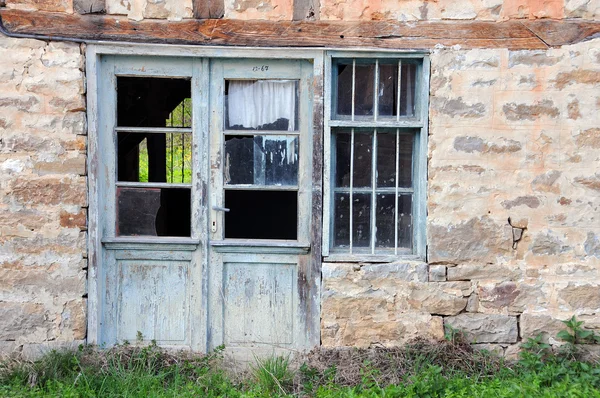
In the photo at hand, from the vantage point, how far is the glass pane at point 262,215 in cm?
462

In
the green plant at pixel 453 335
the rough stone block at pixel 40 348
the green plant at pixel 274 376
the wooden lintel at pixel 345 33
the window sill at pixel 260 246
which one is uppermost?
the wooden lintel at pixel 345 33

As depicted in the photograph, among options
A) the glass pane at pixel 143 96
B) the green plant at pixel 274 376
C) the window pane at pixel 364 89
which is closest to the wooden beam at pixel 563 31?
the window pane at pixel 364 89

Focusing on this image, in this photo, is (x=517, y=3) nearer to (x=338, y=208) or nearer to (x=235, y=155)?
(x=338, y=208)

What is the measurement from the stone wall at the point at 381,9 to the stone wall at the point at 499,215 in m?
0.26

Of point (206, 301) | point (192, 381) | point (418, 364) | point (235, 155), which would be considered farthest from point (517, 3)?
point (192, 381)

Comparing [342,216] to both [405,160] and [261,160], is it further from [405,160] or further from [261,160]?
[261,160]

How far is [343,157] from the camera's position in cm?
448

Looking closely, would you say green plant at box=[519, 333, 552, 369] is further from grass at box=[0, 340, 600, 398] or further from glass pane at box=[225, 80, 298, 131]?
glass pane at box=[225, 80, 298, 131]

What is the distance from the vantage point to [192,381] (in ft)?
13.8

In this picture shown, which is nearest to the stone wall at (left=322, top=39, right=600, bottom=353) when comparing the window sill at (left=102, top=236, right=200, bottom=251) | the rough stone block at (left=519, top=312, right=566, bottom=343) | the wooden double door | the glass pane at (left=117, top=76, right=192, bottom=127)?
the rough stone block at (left=519, top=312, right=566, bottom=343)

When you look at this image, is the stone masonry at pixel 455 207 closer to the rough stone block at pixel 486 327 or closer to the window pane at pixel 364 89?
the rough stone block at pixel 486 327

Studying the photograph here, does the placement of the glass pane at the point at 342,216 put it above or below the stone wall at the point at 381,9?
below

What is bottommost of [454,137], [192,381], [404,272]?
[192,381]

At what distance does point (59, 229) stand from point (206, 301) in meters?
1.15
